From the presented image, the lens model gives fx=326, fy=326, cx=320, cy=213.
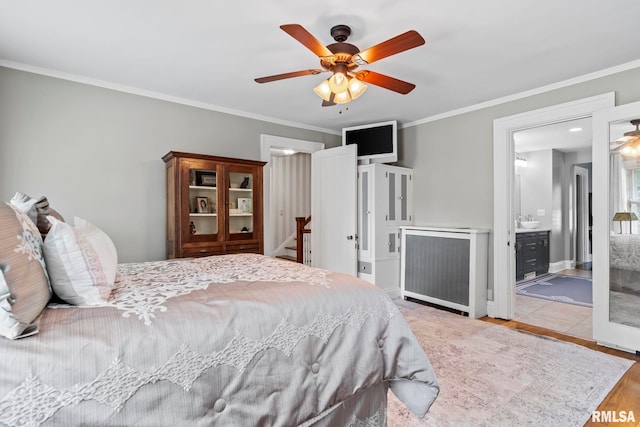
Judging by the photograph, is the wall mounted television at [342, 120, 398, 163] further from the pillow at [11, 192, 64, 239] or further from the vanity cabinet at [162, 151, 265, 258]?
the pillow at [11, 192, 64, 239]

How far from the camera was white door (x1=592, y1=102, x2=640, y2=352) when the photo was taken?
2.79m

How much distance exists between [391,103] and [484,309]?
103 inches

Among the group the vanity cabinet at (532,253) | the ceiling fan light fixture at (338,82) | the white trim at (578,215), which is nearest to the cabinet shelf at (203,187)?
the ceiling fan light fixture at (338,82)

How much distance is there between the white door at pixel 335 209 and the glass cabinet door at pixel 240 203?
49.0 inches

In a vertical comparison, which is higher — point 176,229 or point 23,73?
point 23,73

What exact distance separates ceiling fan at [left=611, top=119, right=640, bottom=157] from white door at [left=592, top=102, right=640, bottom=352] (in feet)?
0.07

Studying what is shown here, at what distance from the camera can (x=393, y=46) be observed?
191cm

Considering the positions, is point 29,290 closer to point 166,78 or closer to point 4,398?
point 4,398

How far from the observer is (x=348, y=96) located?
8.20ft

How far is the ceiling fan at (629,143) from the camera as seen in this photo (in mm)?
2758

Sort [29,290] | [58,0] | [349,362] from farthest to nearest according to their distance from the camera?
[58,0], [349,362], [29,290]

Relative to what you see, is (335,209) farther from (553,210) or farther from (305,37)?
(553,210)

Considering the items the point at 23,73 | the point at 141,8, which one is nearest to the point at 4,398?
the point at 141,8

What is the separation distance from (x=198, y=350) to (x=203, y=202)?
2.49m
